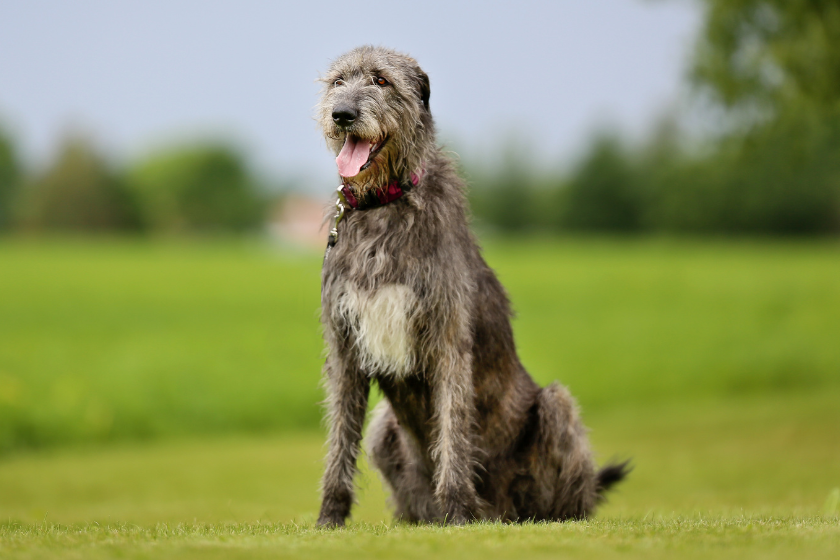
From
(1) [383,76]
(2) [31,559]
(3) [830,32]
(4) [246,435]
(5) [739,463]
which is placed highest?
(3) [830,32]

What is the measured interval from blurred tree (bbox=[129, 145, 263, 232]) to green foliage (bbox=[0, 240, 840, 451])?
76815 millimetres

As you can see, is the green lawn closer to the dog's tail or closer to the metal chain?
the dog's tail

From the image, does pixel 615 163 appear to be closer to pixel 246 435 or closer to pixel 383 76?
pixel 246 435

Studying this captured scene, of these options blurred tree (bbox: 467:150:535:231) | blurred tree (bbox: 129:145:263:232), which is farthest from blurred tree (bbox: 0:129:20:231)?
blurred tree (bbox: 467:150:535:231)

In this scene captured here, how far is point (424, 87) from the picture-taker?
6422mm

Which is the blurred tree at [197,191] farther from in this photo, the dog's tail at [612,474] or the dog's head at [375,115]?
the dog's head at [375,115]

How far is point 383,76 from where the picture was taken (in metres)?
6.17

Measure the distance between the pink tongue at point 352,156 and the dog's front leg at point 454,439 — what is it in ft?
4.65

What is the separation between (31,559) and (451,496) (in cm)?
275

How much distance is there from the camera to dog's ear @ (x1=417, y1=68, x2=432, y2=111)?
638 cm

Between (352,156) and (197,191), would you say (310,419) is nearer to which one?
(352,156)

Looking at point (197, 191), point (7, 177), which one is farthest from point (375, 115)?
point (197, 191)

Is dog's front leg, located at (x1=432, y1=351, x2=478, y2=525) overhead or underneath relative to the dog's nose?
underneath

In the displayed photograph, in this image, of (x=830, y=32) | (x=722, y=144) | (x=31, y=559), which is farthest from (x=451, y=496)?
(x=722, y=144)
